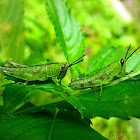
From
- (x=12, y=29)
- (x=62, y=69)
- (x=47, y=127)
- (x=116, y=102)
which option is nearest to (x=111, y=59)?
(x=62, y=69)

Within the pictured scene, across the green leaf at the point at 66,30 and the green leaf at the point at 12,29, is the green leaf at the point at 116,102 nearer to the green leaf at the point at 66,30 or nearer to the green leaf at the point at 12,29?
the green leaf at the point at 66,30

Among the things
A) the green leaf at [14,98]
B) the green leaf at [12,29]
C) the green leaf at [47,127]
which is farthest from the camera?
the green leaf at [12,29]

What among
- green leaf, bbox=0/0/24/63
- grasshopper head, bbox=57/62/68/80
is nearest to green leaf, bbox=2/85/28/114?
grasshopper head, bbox=57/62/68/80

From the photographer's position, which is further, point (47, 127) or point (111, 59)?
point (111, 59)

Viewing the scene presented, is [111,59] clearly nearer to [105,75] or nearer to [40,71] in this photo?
[105,75]

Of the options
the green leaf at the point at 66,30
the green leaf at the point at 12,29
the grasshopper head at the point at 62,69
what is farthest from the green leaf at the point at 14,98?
the green leaf at the point at 12,29

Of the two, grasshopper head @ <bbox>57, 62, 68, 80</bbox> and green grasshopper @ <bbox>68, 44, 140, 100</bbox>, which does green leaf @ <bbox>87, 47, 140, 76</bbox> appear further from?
grasshopper head @ <bbox>57, 62, 68, 80</bbox>

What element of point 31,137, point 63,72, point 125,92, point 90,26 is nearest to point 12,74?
point 63,72
